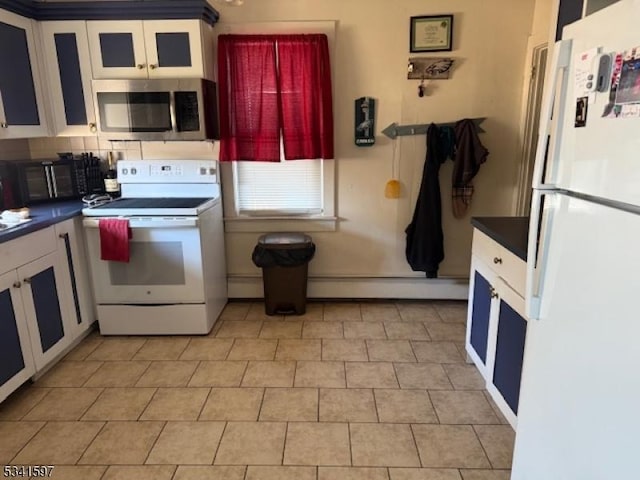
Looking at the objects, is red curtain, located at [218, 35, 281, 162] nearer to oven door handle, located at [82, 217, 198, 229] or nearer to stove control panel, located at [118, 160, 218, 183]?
stove control panel, located at [118, 160, 218, 183]

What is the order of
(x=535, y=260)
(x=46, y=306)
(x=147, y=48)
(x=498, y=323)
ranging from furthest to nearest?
(x=147, y=48)
(x=46, y=306)
(x=498, y=323)
(x=535, y=260)

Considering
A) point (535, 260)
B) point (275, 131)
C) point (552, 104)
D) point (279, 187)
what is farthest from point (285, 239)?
point (552, 104)

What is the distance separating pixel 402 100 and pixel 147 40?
1.88m

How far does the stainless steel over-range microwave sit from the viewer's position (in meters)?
2.96

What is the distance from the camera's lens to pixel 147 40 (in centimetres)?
297

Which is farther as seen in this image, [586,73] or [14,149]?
[14,149]

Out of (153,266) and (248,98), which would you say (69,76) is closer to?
(248,98)

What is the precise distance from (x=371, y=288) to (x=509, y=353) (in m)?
1.74

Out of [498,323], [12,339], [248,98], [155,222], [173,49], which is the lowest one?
[12,339]

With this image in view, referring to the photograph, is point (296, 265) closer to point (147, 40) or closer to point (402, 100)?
point (402, 100)

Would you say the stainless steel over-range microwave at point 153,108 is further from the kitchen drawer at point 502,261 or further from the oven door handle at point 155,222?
the kitchen drawer at point 502,261

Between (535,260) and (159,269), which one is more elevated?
(535,260)

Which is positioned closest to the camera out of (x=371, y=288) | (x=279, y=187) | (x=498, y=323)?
(x=498, y=323)

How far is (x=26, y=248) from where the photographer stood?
7.93ft
